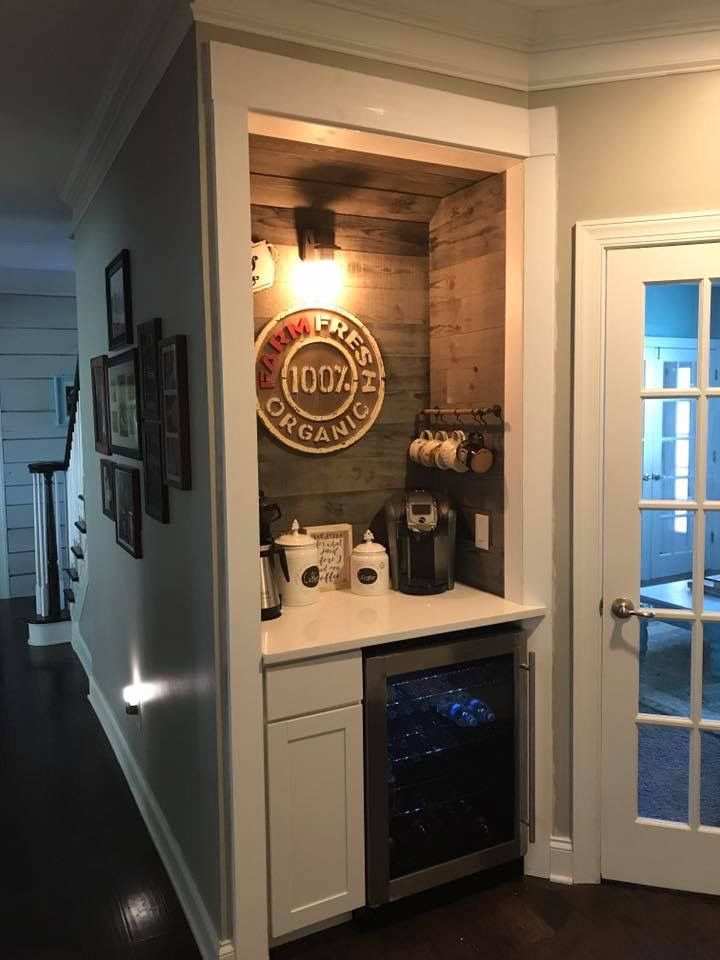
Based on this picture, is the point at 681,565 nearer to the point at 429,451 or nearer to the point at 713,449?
the point at 713,449

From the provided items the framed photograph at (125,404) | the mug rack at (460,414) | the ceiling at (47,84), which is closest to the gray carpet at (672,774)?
the mug rack at (460,414)

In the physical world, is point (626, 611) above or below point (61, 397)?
below

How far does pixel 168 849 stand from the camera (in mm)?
2578

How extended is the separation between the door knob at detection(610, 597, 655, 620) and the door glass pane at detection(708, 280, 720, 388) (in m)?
0.69

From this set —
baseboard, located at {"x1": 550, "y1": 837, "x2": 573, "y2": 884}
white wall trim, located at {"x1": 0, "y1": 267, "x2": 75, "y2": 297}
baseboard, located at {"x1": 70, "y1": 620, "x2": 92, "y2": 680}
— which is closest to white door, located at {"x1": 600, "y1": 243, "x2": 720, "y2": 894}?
baseboard, located at {"x1": 550, "y1": 837, "x2": 573, "y2": 884}

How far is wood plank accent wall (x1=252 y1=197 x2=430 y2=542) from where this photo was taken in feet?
8.48

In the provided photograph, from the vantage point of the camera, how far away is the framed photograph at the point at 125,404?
9.05ft

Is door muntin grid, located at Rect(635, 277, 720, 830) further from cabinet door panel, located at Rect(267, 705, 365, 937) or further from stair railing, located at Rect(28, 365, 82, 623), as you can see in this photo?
stair railing, located at Rect(28, 365, 82, 623)

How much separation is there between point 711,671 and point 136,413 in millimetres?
2072

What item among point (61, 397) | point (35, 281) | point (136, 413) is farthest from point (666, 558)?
point (61, 397)

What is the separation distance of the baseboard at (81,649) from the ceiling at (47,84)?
2390 millimetres

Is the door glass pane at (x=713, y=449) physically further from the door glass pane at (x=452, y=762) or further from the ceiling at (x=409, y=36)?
the ceiling at (x=409, y=36)

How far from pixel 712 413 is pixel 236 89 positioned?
1.57 m

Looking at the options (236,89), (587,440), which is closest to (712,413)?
(587,440)
